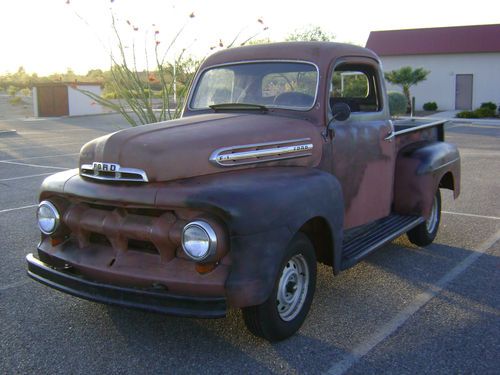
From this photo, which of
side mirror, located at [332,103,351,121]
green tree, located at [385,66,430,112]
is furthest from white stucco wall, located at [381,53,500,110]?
side mirror, located at [332,103,351,121]

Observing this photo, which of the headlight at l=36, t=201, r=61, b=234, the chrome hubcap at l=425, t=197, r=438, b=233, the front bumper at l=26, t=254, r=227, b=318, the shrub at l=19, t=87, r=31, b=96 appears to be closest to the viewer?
the front bumper at l=26, t=254, r=227, b=318

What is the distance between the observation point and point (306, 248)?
3.99 m

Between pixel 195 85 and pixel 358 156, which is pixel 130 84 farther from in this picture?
pixel 358 156

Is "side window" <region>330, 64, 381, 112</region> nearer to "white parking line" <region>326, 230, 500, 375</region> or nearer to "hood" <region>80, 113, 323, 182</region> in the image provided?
"hood" <region>80, 113, 323, 182</region>

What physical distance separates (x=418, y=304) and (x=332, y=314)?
0.73 meters

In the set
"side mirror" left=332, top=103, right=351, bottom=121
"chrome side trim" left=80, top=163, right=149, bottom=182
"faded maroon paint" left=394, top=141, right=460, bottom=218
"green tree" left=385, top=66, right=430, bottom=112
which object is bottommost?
"faded maroon paint" left=394, top=141, right=460, bottom=218

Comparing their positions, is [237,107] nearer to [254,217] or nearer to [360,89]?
[360,89]

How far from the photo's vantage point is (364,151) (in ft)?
16.7

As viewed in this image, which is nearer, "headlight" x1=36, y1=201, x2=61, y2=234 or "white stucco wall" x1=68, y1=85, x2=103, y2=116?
"headlight" x1=36, y1=201, x2=61, y2=234

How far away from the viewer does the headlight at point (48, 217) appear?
13.6 feet

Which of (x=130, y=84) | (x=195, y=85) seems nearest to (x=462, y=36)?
(x=130, y=84)

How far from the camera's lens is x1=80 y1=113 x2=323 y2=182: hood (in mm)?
3783

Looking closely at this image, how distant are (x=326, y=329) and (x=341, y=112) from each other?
1.66 m

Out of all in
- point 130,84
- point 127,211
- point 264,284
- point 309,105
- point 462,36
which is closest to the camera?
point 264,284
